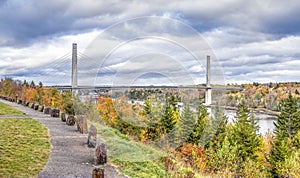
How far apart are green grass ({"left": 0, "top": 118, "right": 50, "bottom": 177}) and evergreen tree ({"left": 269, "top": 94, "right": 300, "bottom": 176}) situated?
2253 centimetres

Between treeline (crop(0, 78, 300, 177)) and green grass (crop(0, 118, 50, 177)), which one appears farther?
treeline (crop(0, 78, 300, 177))

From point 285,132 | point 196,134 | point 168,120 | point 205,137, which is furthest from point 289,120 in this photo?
point 168,120

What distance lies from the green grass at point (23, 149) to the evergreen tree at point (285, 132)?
22532mm

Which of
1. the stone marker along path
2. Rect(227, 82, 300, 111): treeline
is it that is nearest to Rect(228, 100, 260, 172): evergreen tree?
the stone marker along path

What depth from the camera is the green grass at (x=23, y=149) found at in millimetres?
6883

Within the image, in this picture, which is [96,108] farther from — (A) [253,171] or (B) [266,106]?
(B) [266,106]

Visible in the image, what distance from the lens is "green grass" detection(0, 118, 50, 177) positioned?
6883 millimetres

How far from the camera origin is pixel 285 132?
35.3 m

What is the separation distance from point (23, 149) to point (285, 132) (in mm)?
31838

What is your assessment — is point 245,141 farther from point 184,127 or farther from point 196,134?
point 184,127

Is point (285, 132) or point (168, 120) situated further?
point (285, 132)

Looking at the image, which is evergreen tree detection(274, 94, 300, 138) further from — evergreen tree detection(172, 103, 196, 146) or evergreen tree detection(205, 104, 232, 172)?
evergreen tree detection(172, 103, 196, 146)

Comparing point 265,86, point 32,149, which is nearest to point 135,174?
point 32,149

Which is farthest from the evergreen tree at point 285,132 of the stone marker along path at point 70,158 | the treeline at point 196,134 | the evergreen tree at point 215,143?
the stone marker along path at point 70,158
